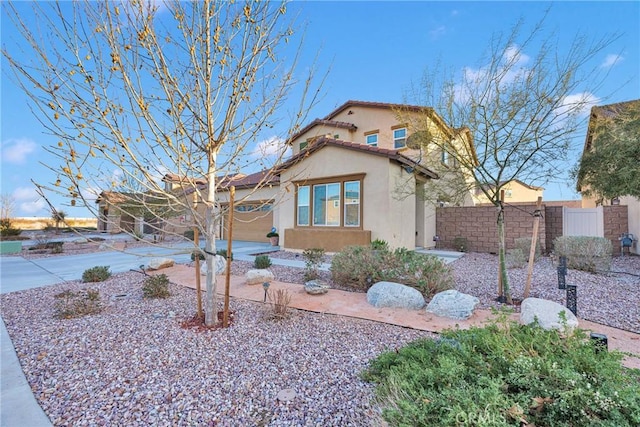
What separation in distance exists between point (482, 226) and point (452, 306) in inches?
381

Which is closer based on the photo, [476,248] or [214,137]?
[214,137]

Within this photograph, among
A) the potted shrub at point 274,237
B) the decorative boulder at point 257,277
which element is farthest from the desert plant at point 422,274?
the potted shrub at point 274,237

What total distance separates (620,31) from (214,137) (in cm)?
682

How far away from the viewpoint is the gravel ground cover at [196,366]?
7.91 feet

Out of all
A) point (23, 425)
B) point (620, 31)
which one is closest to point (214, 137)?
point (23, 425)

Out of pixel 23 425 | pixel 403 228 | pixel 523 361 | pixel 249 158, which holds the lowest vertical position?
pixel 23 425

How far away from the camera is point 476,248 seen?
1296 centimetres

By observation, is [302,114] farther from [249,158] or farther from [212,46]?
[212,46]

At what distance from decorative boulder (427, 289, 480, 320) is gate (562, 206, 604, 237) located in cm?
999

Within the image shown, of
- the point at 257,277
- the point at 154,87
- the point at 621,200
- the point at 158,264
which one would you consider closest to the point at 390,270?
the point at 257,277

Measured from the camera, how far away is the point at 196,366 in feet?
10.3

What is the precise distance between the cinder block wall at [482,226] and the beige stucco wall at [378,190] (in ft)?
9.41

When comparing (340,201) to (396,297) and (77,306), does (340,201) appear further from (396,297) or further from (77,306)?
(77,306)

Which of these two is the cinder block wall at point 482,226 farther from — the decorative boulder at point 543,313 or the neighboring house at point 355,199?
the decorative boulder at point 543,313
